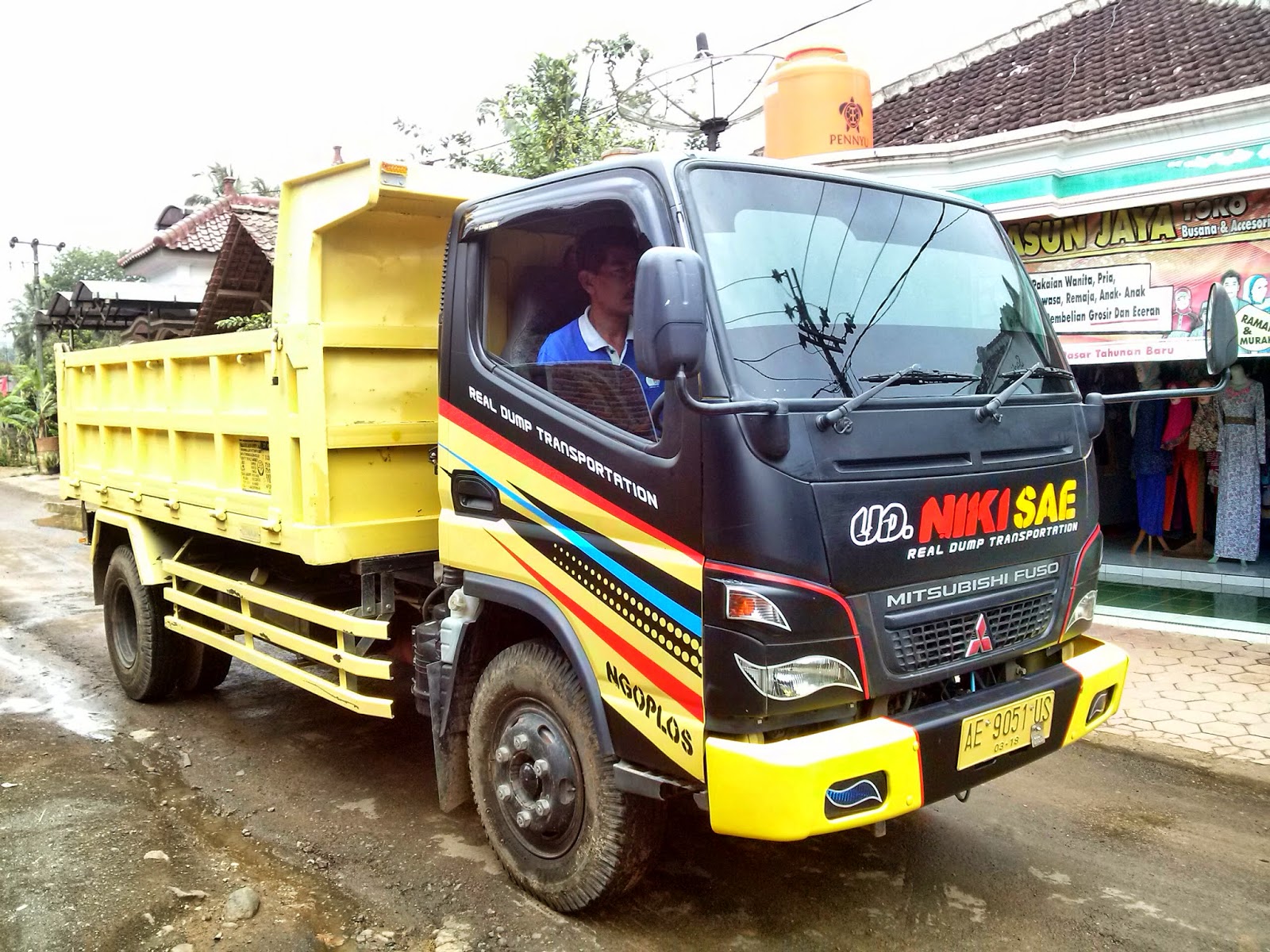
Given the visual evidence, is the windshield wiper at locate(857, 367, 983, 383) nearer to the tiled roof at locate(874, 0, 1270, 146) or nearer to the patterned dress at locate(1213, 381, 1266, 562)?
the tiled roof at locate(874, 0, 1270, 146)

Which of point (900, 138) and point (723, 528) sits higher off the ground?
point (900, 138)

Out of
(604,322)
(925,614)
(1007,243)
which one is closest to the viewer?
(925,614)

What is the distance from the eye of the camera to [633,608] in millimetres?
2857

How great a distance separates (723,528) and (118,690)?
501cm

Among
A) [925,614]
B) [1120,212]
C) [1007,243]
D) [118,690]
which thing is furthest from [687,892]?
[1120,212]

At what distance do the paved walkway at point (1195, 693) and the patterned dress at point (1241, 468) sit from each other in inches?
68.4

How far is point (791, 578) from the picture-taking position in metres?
2.55

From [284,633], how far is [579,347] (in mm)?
2122

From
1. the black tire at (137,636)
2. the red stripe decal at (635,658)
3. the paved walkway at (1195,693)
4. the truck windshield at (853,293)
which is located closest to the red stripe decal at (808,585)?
the red stripe decal at (635,658)

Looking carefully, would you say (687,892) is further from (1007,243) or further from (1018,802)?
(1007,243)

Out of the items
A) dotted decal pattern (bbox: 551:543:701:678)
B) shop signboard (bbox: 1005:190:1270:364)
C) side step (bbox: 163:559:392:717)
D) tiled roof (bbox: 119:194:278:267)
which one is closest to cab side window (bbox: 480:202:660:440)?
dotted decal pattern (bbox: 551:543:701:678)

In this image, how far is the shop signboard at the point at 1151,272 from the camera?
6.67m

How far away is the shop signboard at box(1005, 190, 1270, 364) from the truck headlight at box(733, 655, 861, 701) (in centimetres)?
497

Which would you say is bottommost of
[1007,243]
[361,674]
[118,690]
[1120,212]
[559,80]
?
[118,690]
